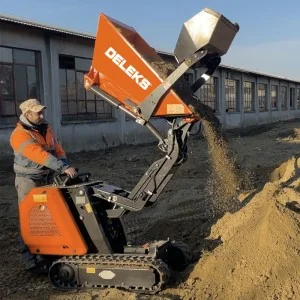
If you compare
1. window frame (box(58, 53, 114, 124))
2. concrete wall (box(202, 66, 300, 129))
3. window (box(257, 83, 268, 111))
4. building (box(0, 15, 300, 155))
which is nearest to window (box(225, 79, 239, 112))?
concrete wall (box(202, 66, 300, 129))

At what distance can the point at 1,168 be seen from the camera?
13219 millimetres

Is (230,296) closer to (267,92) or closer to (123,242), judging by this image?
(123,242)

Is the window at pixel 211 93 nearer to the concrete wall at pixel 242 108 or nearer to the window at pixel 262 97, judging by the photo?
the concrete wall at pixel 242 108

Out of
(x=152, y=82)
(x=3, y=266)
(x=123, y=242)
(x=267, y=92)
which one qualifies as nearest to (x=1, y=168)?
(x=3, y=266)

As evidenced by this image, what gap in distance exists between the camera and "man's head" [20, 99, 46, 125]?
4965 millimetres

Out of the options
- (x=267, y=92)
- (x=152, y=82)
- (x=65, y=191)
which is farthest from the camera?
(x=267, y=92)

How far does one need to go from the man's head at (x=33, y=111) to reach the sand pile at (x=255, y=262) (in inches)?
89.7

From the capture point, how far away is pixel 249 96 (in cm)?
3744

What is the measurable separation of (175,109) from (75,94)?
1498 cm

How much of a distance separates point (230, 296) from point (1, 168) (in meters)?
10.4

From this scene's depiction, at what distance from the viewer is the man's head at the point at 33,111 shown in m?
4.96

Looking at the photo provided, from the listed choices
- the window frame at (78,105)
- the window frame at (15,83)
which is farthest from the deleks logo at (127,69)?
the window frame at (78,105)

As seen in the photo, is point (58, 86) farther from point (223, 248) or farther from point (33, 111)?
point (223, 248)

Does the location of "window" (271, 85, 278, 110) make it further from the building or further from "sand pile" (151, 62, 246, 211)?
"sand pile" (151, 62, 246, 211)
